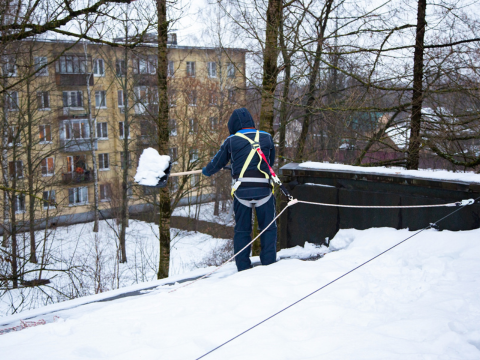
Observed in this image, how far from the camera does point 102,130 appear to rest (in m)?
32.0

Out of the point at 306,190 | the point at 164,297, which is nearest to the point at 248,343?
the point at 164,297

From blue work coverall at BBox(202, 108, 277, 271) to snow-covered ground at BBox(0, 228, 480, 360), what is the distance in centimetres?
52

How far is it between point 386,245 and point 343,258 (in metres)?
0.52

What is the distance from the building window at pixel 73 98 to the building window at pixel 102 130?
7.21 feet

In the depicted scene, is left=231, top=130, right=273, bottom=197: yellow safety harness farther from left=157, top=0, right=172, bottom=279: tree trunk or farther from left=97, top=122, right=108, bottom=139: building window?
left=97, top=122, right=108, bottom=139: building window

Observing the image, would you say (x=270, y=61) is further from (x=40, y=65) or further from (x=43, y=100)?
(x=43, y=100)

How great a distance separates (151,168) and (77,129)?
27.6 m

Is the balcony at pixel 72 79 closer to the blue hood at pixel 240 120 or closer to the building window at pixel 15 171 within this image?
the building window at pixel 15 171

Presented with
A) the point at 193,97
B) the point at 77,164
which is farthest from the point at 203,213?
the point at 193,97

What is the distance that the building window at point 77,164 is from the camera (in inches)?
1174

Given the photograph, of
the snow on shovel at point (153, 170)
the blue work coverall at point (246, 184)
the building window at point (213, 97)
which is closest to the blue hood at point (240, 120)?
the blue work coverall at point (246, 184)

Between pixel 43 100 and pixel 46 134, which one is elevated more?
pixel 43 100

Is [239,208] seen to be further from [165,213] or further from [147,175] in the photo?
[165,213]

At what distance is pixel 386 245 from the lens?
14.8 ft
